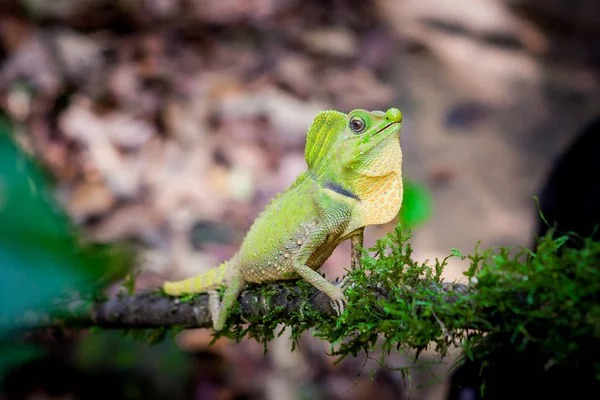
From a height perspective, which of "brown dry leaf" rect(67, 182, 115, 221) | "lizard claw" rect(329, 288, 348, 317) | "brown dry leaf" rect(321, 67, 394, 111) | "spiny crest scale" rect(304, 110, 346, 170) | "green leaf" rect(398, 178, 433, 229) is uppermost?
"brown dry leaf" rect(321, 67, 394, 111)

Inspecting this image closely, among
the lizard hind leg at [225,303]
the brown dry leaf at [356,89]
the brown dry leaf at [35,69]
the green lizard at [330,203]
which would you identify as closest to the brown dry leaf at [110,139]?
the brown dry leaf at [35,69]

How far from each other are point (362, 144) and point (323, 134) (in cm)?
22

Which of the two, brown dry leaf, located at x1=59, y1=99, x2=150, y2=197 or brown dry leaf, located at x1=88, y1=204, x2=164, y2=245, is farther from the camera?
brown dry leaf, located at x1=59, y1=99, x2=150, y2=197

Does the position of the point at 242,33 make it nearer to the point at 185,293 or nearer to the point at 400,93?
the point at 400,93

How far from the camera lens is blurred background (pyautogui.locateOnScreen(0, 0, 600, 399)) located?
15.3 ft

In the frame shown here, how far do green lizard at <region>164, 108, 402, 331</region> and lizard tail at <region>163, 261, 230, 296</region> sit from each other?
0.15m

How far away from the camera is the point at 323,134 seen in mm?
2299

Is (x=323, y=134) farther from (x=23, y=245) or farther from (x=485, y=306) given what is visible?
(x=23, y=245)

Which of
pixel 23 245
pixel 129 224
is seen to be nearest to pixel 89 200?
pixel 129 224

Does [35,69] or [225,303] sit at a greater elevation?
[35,69]

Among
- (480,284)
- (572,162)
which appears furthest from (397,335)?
(572,162)

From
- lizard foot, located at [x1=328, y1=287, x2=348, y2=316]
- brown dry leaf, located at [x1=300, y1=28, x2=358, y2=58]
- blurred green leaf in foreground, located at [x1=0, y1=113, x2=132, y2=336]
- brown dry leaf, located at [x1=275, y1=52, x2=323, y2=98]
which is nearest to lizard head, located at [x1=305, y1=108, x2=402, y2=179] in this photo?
lizard foot, located at [x1=328, y1=287, x2=348, y2=316]

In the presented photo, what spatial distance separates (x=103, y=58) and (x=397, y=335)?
18.1ft

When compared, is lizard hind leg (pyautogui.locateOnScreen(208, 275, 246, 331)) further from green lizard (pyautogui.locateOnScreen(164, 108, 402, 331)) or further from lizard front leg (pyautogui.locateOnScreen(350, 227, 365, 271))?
lizard front leg (pyautogui.locateOnScreen(350, 227, 365, 271))
